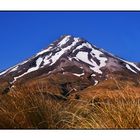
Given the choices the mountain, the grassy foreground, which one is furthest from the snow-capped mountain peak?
the grassy foreground

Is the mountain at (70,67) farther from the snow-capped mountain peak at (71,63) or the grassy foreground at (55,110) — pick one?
the grassy foreground at (55,110)

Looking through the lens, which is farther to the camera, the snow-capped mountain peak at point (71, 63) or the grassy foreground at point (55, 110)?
the snow-capped mountain peak at point (71, 63)

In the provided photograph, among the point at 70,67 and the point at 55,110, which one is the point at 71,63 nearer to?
the point at 70,67

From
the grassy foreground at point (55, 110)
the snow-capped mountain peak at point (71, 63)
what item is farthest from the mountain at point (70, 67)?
the grassy foreground at point (55, 110)

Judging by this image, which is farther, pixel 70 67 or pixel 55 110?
pixel 70 67

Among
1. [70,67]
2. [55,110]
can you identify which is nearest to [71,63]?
[70,67]

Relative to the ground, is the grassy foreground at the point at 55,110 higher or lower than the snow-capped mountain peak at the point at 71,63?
lower
